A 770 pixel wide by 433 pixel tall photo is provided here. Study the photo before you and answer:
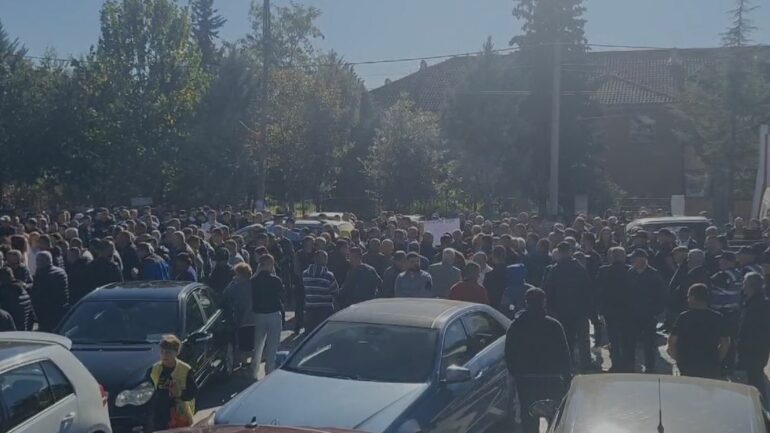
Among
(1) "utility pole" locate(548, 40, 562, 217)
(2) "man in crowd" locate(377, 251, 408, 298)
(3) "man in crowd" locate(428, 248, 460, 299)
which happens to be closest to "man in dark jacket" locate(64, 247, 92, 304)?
(2) "man in crowd" locate(377, 251, 408, 298)

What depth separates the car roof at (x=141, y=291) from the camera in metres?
10.8

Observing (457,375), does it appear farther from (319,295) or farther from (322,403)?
(319,295)

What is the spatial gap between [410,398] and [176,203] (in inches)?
1338

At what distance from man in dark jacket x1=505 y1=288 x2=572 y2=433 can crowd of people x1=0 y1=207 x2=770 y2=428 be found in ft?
0.04

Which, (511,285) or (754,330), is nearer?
(754,330)

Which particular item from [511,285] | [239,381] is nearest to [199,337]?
[239,381]

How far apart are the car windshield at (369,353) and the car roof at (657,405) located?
2215 mm

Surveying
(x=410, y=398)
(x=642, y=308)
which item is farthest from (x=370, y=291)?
(x=410, y=398)

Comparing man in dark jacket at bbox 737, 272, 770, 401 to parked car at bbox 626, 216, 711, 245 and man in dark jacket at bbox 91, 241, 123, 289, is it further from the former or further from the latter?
parked car at bbox 626, 216, 711, 245

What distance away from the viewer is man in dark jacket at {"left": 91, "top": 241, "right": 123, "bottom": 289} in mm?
13117

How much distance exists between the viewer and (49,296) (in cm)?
1209

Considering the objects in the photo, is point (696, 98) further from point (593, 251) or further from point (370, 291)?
point (370, 291)

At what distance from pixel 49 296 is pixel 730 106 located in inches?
1311

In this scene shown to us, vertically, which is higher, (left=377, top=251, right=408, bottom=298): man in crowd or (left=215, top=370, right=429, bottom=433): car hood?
(left=377, top=251, right=408, bottom=298): man in crowd
